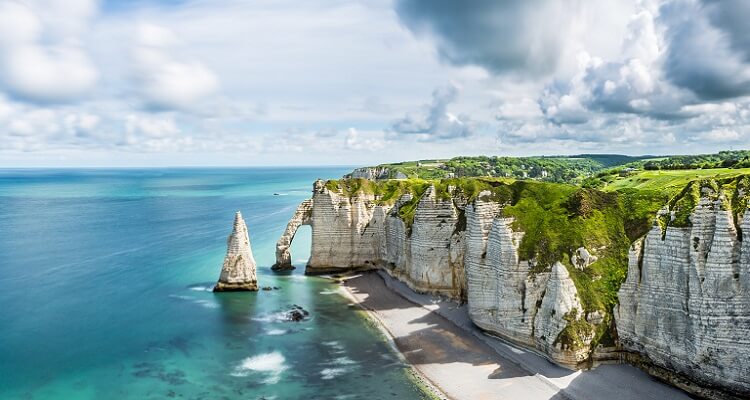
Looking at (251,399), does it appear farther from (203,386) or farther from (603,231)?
(603,231)

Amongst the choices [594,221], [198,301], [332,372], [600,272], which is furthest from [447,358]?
[198,301]

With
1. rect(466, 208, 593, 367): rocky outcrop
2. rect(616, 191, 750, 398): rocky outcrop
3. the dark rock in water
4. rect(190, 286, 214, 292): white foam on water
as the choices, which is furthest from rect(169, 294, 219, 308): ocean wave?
rect(616, 191, 750, 398): rocky outcrop

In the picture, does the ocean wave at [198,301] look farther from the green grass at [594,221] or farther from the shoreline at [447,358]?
the green grass at [594,221]

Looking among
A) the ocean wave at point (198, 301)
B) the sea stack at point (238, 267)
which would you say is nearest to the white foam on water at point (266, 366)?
the ocean wave at point (198, 301)

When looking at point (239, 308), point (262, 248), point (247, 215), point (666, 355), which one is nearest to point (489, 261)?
point (666, 355)

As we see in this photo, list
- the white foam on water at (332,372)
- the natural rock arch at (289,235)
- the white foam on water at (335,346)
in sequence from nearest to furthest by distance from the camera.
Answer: the white foam on water at (332,372) < the white foam on water at (335,346) < the natural rock arch at (289,235)

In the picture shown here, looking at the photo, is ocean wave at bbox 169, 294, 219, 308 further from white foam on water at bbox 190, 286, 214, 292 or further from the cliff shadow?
the cliff shadow
